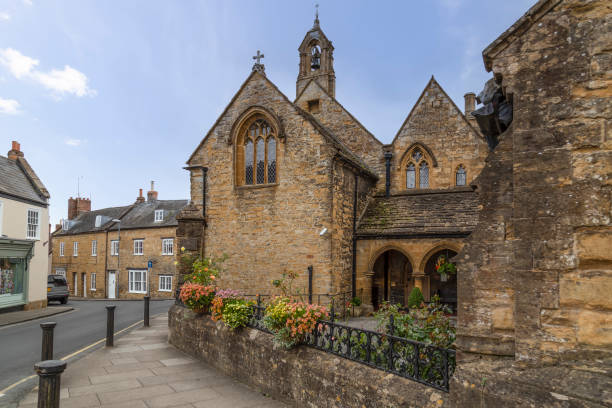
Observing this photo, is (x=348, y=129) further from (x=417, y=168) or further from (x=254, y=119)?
(x=254, y=119)

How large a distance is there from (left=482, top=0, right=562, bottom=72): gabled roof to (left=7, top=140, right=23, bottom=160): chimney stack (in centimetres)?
2835

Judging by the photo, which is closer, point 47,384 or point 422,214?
point 47,384

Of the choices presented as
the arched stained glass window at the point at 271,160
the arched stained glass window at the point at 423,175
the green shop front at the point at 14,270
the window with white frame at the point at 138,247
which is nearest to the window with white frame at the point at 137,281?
the window with white frame at the point at 138,247

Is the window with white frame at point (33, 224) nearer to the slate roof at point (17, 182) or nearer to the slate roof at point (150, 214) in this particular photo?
the slate roof at point (17, 182)

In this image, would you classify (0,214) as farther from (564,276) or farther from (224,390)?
(564,276)

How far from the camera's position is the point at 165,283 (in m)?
33.5

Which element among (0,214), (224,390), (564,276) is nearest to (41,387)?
(224,390)

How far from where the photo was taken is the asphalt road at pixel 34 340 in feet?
27.1

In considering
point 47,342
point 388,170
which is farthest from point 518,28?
point 388,170

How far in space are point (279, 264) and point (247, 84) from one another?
7320 millimetres

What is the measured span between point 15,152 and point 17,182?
344 centimetres

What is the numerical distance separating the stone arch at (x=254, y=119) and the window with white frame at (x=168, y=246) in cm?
2049

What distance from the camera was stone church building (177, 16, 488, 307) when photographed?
1377 centimetres

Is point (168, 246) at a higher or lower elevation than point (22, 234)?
lower
